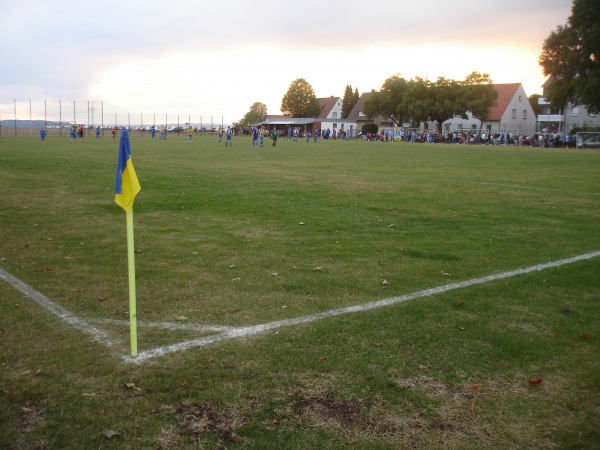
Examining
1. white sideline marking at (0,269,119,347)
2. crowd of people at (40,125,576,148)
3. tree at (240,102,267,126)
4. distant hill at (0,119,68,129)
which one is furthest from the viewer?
tree at (240,102,267,126)

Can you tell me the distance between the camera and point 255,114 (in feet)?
458

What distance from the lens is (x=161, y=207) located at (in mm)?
12055

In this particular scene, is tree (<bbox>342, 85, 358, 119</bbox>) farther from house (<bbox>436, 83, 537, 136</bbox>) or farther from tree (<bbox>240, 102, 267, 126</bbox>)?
house (<bbox>436, 83, 537, 136</bbox>)

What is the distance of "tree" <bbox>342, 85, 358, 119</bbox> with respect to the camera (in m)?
135

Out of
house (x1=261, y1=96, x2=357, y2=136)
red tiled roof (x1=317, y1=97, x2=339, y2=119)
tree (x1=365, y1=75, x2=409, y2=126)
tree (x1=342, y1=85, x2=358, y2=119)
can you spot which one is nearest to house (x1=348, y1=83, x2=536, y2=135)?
tree (x1=365, y1=75, x2=409, y2=126)

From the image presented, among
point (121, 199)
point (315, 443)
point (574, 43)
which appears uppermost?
point (574, 43)

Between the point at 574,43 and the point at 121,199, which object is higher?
the point at 574,43

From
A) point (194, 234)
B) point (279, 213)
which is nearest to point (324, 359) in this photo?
point (194, 234)

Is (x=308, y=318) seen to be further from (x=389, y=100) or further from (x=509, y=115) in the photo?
(x=509, y=115)

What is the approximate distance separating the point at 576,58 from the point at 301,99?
266ft

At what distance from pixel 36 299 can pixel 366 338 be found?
351 cm

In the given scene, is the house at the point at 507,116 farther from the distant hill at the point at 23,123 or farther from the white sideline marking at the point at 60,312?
the white sideline marking at the point at 60,312

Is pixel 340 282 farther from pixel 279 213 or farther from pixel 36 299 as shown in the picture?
pixel 279 213

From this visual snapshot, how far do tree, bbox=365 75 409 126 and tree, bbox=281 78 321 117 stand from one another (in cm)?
3111
